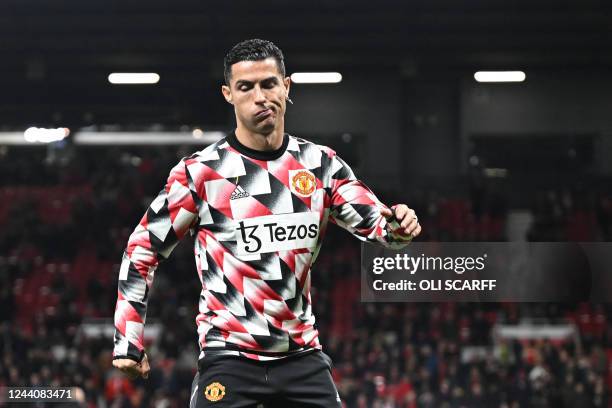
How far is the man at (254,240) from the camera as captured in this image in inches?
119

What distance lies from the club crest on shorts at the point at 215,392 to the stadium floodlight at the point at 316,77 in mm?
11176

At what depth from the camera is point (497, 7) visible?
39.2 feet

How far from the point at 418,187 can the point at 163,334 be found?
3.95 metres

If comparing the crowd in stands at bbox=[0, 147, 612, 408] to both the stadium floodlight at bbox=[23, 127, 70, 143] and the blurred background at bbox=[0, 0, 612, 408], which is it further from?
the stadium floodlight at bbox=[23, 127, 70, 143]

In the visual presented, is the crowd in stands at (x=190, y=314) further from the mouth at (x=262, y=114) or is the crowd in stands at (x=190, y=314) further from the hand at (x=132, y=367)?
the mouth at (x=262, y=114)

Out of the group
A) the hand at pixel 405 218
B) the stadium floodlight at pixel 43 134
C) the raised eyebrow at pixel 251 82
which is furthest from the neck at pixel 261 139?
the stadium floodlight at pixel 43 134

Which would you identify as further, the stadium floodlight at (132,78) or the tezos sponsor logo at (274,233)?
the stadium floodlight at (132,78)

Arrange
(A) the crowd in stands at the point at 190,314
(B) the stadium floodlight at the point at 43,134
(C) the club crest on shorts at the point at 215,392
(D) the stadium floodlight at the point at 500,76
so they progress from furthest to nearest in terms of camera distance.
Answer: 1. (B) the stadium floodlight at the point at 43,134
2. (D) the stadium floodlight at the point at 500,76
3. (A) the crowd in stands at the point at 190,314
4. (C) the club crest on shorts at the point at 215,392

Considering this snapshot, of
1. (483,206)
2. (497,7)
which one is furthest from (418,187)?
(497,7)

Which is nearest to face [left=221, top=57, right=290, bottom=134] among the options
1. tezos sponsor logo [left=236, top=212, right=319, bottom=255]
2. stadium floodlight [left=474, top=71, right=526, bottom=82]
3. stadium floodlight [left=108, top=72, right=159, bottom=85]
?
tezos sponsor logo [left=236, top=212, right=319, bottom=255]

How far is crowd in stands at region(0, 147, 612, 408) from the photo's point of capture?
11.9m

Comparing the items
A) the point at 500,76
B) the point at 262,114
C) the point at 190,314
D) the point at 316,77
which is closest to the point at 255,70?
the point at 262,114

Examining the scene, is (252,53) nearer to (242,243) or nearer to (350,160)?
(242,243)

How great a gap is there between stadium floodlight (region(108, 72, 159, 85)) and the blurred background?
0.08 metres
